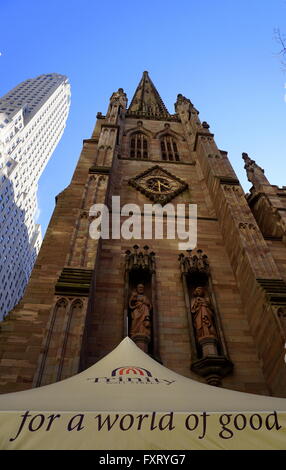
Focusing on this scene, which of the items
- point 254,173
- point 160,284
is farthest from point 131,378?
point 254,173

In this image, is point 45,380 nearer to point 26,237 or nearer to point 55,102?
point 26,237

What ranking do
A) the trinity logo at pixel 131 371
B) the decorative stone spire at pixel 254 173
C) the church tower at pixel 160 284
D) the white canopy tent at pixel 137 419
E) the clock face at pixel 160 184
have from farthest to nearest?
the decorative stone spire at pixel 254 173 → the clock face at pixel 160 184 → the church tower at pixel 160 284 → the trinity logo at pixel 131 371 → the white canopy tent at pixel 137 419

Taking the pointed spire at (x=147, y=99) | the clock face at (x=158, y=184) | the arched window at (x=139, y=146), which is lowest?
the clock face at (x=158, y=184)

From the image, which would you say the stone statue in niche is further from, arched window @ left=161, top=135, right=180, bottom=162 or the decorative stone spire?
arched window @ left=161, top=135, right=180, bottom=162

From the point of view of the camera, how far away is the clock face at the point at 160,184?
54.9 feet

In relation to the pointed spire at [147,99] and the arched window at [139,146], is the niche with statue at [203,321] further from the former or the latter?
the pointed spire at [147,99]

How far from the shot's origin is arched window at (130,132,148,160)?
2134 centimetres

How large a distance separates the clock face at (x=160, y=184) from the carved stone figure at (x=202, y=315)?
23.7 ft

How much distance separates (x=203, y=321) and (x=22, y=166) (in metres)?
68.5

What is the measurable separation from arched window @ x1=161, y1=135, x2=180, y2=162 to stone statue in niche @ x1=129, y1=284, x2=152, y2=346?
1275cm

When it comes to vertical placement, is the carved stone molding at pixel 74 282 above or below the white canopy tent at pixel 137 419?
above

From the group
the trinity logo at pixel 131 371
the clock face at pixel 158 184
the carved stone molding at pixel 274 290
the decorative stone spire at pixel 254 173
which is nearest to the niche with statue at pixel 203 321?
the carved stone molding at pixel 274 290

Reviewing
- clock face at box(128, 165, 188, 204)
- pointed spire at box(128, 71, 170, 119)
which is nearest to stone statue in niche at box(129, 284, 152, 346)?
clock face at box(128, 165, 188, 204)

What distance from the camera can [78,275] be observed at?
8.95 meters
